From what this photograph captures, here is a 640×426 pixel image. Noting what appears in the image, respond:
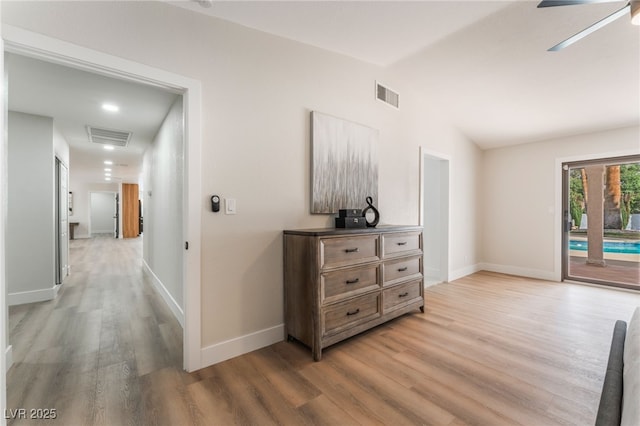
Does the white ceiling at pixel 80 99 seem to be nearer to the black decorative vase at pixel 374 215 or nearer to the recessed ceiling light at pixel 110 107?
the recessed ceiling light at pixel 110 107

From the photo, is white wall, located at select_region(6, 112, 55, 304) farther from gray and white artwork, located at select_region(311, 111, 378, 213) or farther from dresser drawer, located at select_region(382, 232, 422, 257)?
dresser drawer, located at select_region(382, 232, 422, 257)

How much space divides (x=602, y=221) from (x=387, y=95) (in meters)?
4.04

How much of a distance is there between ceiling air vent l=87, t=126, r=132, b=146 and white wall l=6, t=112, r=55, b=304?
634mm

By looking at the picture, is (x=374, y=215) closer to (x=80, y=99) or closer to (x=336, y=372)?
(x=336, y=372)

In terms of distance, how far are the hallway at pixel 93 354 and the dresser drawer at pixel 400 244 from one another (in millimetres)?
1993

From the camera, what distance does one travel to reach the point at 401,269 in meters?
2.88

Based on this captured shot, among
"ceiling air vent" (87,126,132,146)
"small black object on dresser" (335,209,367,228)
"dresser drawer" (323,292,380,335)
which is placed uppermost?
"ceiling air vent" (87,126,132,146)

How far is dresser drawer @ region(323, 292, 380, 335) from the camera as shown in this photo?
2243 mm

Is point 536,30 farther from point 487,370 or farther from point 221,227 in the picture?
point 221,227

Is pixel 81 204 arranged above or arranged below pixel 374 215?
above

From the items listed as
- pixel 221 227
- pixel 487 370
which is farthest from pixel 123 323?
pixel 487 370

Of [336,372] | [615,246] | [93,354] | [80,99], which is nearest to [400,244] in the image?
[336,372]

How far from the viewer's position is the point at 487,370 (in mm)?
2002

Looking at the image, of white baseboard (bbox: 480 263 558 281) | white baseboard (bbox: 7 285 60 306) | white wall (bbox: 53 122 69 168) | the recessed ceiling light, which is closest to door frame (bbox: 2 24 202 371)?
the recessed ceiling light
